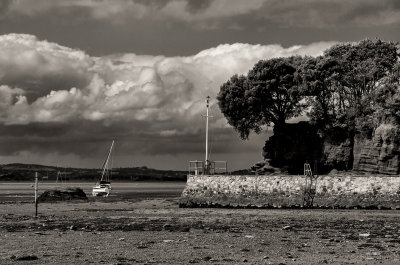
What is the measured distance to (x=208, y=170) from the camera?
61.5 metres

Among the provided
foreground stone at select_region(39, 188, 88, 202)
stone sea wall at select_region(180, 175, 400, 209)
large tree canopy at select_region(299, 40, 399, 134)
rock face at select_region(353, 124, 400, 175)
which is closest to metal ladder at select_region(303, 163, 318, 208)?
stone sea wall at select_region(180, 175, 400, 209)

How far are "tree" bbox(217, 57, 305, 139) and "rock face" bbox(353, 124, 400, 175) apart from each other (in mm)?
11597

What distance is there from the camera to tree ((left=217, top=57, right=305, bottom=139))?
7306cm

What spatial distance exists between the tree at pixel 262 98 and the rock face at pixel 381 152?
457 inches

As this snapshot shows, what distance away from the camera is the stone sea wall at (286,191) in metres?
52.2

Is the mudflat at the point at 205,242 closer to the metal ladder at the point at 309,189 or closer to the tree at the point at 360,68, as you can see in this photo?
the metal ladder at the point at 309,189

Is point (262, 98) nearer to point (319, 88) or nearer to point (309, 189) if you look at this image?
point (319, 88)

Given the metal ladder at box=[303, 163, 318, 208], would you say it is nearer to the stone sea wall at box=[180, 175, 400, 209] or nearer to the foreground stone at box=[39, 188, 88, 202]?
the stone sea wall at box=[180, 175, 400, 209]

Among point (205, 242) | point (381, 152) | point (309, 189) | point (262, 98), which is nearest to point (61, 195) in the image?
point (262, 98)

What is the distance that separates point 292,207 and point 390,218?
42.1 ft

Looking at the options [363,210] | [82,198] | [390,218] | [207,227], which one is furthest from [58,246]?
[82,198]

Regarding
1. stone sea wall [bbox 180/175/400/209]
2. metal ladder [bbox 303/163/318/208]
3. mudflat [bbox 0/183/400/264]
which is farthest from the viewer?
metal ladder [bbox 303/163/318/208]

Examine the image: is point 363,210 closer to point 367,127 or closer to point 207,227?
point 367,127

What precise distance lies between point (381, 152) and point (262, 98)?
16.4 metres
